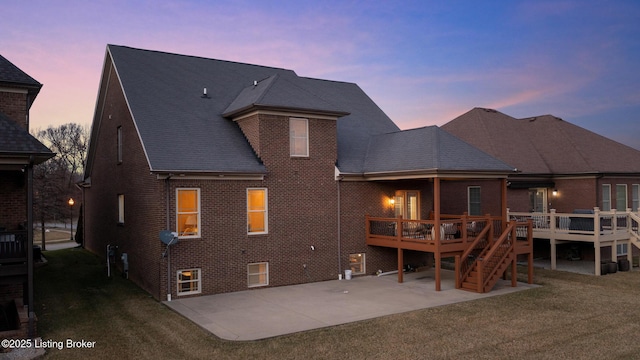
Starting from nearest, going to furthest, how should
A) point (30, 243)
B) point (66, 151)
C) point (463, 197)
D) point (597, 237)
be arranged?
point (30, 243) < point (597, 237) < point (463, 197) < point (66, 151)

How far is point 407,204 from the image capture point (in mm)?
20172

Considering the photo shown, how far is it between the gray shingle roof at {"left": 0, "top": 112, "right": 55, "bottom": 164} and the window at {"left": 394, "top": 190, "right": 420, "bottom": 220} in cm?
1326

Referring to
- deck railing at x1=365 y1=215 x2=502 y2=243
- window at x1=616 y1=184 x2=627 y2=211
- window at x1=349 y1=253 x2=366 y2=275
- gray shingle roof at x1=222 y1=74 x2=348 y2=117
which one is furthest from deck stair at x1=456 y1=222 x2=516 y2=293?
window at x1=616 y1=184 x2=627 y2=211

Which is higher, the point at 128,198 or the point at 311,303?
the point at 128,198

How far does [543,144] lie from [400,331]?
64.8 feet

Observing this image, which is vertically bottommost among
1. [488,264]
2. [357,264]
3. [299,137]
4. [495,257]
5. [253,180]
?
[357,264]

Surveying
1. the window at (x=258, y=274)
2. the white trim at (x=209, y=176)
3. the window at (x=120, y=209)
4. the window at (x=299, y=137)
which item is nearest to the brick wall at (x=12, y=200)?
the white trim at (x=209, y=176)

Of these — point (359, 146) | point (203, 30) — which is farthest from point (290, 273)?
point (203, 30)

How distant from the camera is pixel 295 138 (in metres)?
17.5

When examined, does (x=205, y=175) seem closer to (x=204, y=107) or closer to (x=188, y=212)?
(x=188, y=212)

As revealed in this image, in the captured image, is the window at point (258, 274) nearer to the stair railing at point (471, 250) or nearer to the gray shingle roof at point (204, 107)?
the gray shingle roof at point (204, 107)

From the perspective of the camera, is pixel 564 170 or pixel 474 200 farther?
pixel 564 170

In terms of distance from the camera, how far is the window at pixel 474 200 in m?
23.9

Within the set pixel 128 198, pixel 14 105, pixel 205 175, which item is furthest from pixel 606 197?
pixel 14 105
